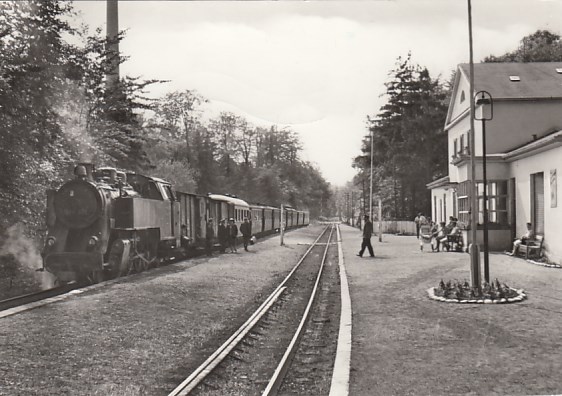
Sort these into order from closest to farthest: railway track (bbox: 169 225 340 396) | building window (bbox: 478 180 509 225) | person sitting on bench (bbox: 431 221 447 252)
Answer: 1. railway track (bbox: 169 225 340 396)
2. building window (bbox: 478 180 509 225)
3. person sitting on bench (bbox: 431 221 447 252)

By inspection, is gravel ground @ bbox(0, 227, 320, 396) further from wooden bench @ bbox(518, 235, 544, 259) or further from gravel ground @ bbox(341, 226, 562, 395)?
wooden bench @ bbox(518, 235, 544, 259)

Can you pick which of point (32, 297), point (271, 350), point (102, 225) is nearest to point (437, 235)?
point (102, 225)

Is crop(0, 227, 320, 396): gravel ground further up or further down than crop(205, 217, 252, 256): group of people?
further down

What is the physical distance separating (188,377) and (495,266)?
12192 millimetres

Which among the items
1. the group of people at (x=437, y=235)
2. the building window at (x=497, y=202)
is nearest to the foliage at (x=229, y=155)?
the group of people at (x=437, y=235)

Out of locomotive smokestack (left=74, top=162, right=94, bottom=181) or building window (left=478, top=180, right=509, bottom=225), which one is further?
building window (left=478, top=180, right=509, bottom=225)

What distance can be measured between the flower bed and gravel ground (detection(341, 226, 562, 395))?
220 millimetres

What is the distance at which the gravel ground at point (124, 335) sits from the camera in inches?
245

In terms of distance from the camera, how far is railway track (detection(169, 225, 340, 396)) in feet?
20.1

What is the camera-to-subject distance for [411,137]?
4544 cm

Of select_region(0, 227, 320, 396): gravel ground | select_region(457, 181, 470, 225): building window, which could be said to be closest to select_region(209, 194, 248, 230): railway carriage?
select_region(457, 181, 470, 225): building window

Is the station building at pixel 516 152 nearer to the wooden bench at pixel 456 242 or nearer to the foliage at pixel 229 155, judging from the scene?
the wooden bench at pixel 456 242

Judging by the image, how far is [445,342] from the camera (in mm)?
7711

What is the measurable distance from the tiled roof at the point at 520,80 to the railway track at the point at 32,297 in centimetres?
1775
